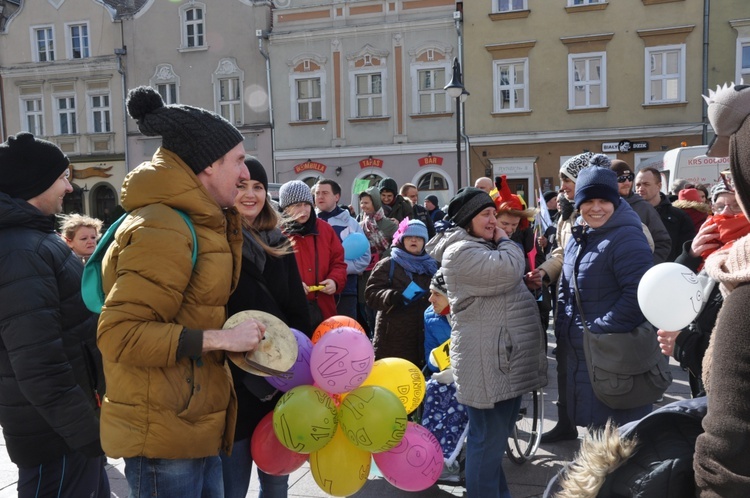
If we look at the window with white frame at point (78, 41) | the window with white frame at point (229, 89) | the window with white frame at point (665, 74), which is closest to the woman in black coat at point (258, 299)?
the window with white frame at point (665, 74)

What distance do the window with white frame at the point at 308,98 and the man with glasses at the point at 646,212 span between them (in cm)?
1802

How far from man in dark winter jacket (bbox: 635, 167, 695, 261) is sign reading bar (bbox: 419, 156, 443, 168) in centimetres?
1503

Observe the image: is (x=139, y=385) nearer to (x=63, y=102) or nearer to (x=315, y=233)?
(x=315, y=233)

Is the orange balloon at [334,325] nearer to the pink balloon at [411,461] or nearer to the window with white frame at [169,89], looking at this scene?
the pink balloon at [411,461]

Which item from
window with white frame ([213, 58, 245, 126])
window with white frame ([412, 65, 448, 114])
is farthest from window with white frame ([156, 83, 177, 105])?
window with white frame ([412, 65, 448, 114])

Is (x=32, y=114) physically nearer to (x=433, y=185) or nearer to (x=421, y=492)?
(x=433, y=185)

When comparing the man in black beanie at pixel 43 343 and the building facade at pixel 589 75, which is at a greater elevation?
the building facade at pixel 589 75

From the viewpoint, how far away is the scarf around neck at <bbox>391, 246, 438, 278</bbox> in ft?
16.0

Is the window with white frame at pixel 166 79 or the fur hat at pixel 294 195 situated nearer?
the fur hat at pixel 294 195

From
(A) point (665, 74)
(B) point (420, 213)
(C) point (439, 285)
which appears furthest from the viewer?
(A) point (665, 74)

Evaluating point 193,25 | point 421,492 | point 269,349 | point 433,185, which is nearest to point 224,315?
point 269,349

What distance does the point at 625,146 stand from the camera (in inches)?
763

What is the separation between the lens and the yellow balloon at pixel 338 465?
265cm

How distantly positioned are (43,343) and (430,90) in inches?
781
